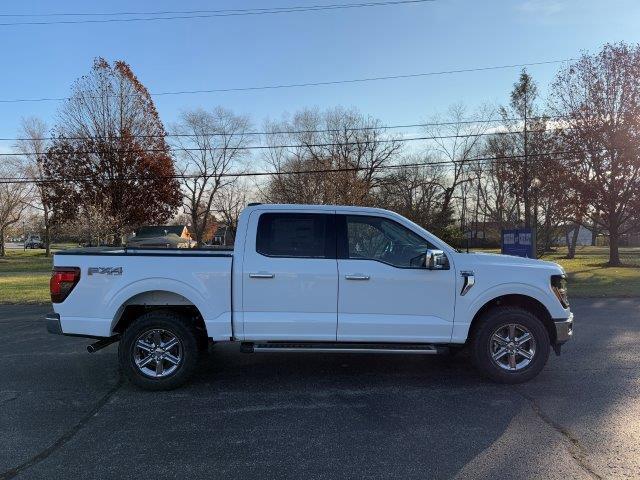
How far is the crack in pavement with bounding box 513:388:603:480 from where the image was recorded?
3.72 meters

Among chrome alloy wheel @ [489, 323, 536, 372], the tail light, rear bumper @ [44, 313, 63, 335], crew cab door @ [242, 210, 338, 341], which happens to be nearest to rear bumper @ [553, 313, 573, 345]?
chrome alloy wheel @ [489, 323, 536, 372]

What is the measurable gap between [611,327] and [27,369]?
9502 mm

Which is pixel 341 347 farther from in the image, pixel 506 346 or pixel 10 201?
pixel 10 201

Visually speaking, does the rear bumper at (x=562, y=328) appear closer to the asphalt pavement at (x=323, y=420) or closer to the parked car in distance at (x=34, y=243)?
the asphalt pavement at (x=323, y=420)

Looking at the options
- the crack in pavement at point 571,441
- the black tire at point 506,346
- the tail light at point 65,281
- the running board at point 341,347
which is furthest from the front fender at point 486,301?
the tail light at point 65,281

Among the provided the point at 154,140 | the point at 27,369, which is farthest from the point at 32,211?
the point at 27,369

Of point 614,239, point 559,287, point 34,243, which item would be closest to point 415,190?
point 614,239

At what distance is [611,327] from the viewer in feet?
30.5

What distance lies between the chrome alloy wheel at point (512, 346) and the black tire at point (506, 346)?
1 centimetres

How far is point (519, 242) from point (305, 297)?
13.6m

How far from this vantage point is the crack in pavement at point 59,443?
147 inches

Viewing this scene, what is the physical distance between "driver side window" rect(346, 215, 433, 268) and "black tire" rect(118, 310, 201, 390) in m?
2.04

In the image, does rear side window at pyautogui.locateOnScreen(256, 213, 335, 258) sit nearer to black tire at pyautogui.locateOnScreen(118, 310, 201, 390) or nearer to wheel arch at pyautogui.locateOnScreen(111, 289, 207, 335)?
wheel arch at pyautogui.locateOnScreen(111, 289, 207, 335)

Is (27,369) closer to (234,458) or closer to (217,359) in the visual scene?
(217,359)
